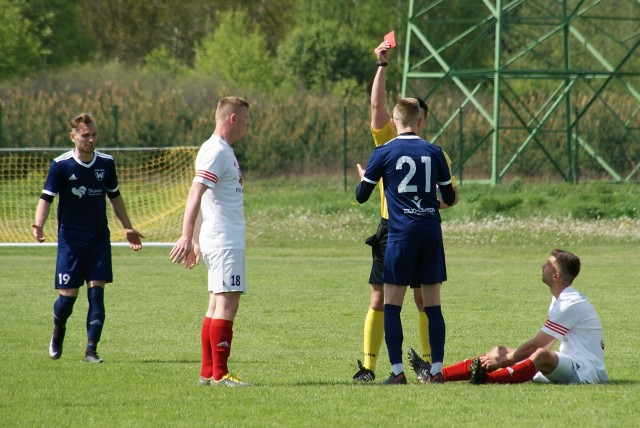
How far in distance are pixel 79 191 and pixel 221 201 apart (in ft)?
7.13

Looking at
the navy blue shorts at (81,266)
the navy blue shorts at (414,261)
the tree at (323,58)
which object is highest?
the tree at (323,58)

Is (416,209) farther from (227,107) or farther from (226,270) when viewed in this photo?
(227,107)

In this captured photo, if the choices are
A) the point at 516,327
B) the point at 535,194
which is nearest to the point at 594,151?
the point at 535,194

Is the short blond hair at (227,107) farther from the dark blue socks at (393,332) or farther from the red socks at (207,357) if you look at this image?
the dark blue socks at (393,332)

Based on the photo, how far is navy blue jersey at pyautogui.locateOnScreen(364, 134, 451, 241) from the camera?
8.03 m

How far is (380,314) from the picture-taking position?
8766 millimetres

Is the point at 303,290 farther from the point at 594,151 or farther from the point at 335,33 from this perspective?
the point at 335,33

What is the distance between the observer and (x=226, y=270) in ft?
26.1

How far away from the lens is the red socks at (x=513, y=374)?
8.16m

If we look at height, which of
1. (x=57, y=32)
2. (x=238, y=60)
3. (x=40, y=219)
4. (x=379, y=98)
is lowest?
(x=40, y=219)

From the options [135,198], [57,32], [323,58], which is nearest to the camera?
[135,198]

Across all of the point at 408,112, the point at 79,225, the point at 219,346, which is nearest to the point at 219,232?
the point at 219,346

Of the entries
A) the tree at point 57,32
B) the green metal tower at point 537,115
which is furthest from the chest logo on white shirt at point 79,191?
the tree at point 57,32

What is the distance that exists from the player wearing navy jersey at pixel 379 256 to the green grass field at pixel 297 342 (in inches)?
8.9
